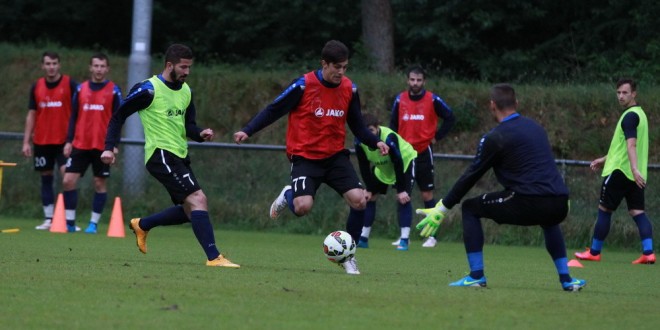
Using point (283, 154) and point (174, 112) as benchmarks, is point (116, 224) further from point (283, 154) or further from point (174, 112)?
point (174, 112)

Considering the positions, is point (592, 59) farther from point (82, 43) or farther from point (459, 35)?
point (82, 43)

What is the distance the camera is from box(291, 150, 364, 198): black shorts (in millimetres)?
10625

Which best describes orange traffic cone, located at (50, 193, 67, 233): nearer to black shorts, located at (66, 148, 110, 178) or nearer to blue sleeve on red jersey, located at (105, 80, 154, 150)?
black shorts, located at (66, 148, 110, 178)

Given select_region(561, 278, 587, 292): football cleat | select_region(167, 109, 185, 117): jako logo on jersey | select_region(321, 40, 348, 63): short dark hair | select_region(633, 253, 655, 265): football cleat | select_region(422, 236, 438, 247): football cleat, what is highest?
select_region(321, 40, 348, 63): short dark hair

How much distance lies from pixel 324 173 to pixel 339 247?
0.93m

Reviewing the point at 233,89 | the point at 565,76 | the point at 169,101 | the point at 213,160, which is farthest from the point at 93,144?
the point at 565,76

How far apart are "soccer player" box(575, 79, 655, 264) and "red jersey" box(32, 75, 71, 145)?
7266 millimetres

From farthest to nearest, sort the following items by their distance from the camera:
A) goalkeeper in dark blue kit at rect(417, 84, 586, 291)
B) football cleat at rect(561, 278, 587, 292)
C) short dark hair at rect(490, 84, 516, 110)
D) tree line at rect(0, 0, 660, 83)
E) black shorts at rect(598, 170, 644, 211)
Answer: tree line at rect(0, 0, 660, 83) < black shorts at rect(598, 170, 644, 211) < football cleat at rect(561, 278, 587, 292) < short dark hair at rect(490, 84, 516, 110) < goalkeeper in dark blue kit at rect(417, 84, 586, 291)

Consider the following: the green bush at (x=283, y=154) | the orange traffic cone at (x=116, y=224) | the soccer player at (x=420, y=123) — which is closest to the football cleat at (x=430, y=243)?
the soccer player at (x=420, y=123)

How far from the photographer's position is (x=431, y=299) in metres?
8.06

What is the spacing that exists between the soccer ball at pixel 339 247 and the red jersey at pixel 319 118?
924 mm

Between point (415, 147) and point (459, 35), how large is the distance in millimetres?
11131

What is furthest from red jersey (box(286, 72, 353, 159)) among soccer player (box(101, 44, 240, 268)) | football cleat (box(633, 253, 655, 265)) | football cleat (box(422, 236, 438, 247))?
football cleat (box(422, 236, 438, 247))

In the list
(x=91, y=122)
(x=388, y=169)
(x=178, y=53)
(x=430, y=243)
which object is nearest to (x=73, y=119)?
(x=91, y=122)
